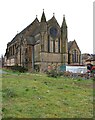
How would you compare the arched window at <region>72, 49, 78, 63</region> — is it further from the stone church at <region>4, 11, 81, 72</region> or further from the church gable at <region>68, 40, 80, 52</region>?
the church gable at <region>68, 40, 80, 52</region>

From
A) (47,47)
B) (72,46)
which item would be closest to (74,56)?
(72,46)

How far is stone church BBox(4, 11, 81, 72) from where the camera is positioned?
76.4 metres

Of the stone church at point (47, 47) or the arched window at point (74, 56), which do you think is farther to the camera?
the arched window at point (74, 56)

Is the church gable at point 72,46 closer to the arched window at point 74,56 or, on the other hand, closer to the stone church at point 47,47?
the stone church at point 47,47

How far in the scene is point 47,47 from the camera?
77.0 meters

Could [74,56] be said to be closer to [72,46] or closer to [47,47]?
A: [72,46]

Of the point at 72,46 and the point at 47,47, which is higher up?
the point at 72,46

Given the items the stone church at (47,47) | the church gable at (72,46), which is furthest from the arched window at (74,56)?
the church gable at (72,46)

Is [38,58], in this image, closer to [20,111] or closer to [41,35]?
[41,35]

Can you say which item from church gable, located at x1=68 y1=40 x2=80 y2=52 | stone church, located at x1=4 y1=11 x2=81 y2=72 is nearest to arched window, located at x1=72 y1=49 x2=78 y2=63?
stone church, located at x1=4 y1=11 x2=81 y2=72

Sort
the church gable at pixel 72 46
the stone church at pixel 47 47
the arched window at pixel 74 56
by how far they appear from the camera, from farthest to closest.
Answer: the arched window at pixel 74 56 < the church gable at pixel 72 46 < the stone church at pixel 47 47

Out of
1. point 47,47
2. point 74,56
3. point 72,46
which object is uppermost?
point 72,46

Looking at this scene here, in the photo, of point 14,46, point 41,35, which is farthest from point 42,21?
point 14,46

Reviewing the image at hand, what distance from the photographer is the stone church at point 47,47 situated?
3007 inches
